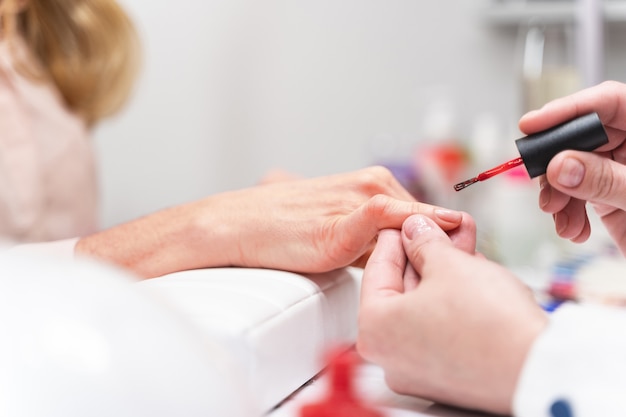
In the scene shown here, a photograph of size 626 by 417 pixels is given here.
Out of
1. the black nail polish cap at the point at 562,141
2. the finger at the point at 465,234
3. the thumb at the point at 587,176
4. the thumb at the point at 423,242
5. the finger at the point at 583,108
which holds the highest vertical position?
the finger at the point at 583,108

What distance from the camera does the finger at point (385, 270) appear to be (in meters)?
0.57

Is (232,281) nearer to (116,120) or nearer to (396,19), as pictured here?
(116,120)

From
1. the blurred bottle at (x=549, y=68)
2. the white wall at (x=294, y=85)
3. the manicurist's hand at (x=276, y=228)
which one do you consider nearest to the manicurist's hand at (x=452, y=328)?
the manicurist's hand at (x=276, y=228)

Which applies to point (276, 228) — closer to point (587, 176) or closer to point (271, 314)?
point (271, 314)

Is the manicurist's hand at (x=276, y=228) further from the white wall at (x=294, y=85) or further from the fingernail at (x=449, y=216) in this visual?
the white wall at (x=294, y=85)

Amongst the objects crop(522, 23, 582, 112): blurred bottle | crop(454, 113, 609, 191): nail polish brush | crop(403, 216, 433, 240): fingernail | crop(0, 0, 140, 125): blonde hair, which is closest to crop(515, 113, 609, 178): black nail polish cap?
crop(454, 113, 609, 191): nail polish brush

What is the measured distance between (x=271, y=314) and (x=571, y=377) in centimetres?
23

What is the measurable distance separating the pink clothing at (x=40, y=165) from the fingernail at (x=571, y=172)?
2.95ft

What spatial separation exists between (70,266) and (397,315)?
22 centimetres

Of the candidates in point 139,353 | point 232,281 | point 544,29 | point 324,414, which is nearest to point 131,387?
point 139,353

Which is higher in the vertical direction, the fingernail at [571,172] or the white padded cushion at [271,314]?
the fingernail at [571,172]

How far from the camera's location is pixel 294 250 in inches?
28.6

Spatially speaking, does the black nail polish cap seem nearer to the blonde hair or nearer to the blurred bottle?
the blurred bottle

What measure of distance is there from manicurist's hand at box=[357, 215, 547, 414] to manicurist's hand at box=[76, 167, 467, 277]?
4.6 inches
